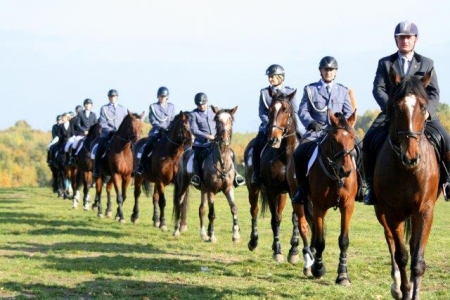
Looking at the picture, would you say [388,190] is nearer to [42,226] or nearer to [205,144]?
[205,144]

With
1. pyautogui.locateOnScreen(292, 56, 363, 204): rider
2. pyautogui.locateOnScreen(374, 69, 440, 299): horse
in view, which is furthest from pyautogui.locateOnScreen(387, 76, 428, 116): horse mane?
pyautogui.locateOnScreen(292, 56, 363, 204): rider

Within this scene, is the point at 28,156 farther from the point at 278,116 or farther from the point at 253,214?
the point at 278,116

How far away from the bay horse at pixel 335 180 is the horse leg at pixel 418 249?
78.7 inches

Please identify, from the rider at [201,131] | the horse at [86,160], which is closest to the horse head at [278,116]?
the rider at [201,131]

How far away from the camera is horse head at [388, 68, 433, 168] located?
8422 mm

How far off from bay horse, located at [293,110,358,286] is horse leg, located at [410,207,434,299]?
200cm

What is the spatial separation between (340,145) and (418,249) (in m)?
2.37

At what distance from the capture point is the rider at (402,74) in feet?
32.2

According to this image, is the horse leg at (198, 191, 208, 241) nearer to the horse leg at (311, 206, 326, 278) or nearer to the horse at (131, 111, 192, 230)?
the horse at (131, 111, 192, 230)

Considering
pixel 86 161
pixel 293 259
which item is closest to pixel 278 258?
pixel 293 259

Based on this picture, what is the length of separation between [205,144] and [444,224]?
7.47 meters

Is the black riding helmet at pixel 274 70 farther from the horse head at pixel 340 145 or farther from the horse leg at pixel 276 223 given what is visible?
the horse head at pixel 340 145

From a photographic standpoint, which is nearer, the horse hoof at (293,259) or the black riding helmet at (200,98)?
the horse hoof at (293,259)

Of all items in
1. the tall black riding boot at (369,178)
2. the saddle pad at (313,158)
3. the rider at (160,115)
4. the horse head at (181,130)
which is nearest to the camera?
the tall black riding boot at (369,178)
